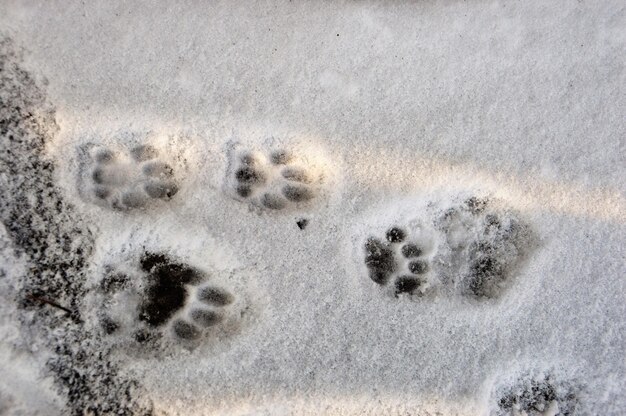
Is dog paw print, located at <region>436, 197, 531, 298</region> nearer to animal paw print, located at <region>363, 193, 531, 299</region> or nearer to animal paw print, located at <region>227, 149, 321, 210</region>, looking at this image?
animal paw print, located at <region>363, 193, 531, 299</region>

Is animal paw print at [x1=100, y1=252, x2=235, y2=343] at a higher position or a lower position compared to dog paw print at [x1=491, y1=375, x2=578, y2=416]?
higher

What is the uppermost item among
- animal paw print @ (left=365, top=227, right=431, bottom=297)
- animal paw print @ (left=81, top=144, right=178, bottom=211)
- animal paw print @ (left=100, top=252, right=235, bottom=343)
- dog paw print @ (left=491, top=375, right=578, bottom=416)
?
animal paw print @ (left=81, top=144, right=178, bottom=211)

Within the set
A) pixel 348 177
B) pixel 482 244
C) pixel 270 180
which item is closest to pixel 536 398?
pixel 482 244

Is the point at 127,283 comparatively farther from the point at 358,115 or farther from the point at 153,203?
the point at 358,115

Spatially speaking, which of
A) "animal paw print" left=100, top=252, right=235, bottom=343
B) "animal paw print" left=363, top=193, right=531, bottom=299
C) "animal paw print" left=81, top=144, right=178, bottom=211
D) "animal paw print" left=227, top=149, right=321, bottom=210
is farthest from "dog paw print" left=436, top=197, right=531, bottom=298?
"animal paw print" left=81, top=144, right=178, bottom=211

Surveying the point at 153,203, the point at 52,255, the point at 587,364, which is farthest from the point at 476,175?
the point at 52,255

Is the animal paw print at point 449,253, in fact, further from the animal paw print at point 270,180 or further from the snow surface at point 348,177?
the animal paw print at point 270,180

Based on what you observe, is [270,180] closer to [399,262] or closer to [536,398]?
[399,262]
